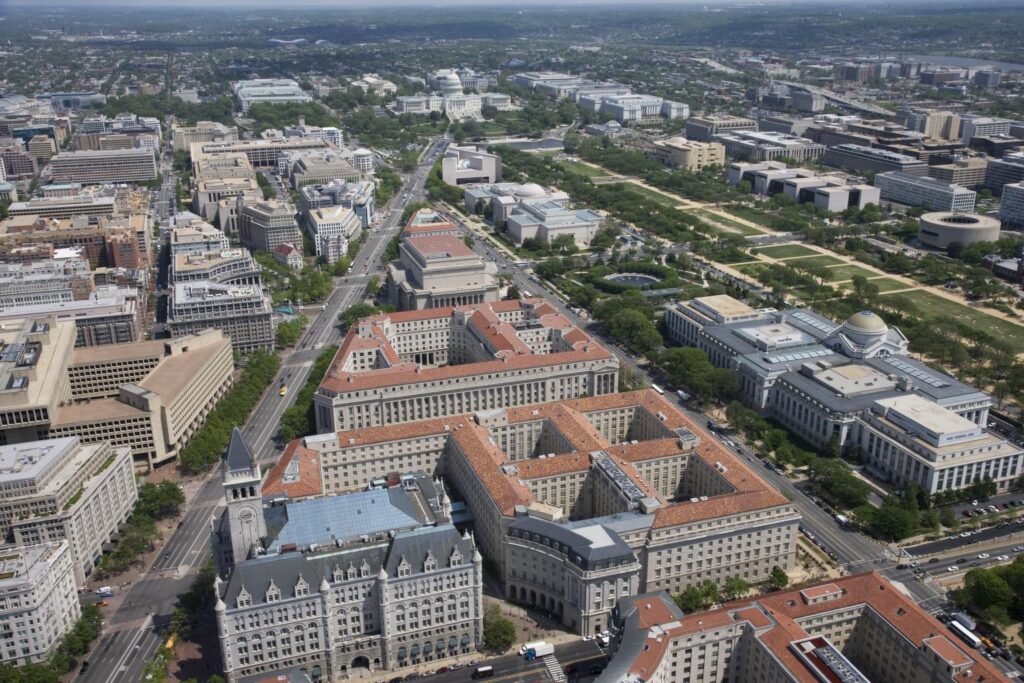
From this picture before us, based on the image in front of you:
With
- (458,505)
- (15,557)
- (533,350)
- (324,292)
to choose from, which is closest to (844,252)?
(533,350)

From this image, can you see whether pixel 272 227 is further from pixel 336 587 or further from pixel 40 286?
pixel 336 587

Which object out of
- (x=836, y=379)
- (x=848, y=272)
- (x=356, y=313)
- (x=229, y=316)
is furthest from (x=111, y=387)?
(x=848, y=272)

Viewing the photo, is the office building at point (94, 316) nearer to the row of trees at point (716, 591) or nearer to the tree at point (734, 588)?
the row of trees at point (716, 591)

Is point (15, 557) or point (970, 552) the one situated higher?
point (15, 557)

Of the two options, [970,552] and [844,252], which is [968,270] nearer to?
[844,252]

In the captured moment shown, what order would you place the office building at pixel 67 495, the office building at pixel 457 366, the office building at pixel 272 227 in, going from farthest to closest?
the office building at pixel 272 227 → the office building at pixel 457 366 → the office building at pixel 67 495

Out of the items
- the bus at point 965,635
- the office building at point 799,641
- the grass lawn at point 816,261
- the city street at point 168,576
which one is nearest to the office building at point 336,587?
the city street at point 168,576

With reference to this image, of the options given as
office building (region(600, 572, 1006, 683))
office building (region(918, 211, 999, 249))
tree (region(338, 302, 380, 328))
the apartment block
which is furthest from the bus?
office building (region(918, 211, 999, 249))
